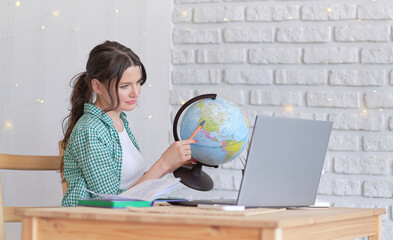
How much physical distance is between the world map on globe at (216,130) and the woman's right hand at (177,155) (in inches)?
0.8

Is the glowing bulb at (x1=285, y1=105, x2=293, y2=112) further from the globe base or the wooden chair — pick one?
the wooden chair

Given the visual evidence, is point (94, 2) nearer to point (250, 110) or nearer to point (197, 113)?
point (250, 110)

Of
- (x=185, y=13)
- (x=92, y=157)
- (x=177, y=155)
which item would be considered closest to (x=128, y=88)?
(x=92, y=157)

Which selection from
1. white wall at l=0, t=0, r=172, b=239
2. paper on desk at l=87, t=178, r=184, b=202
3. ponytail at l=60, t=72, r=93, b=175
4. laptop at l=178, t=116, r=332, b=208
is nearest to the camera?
laptop at l=178, t=116, r=332, b=208

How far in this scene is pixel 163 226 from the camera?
1351 millimetres

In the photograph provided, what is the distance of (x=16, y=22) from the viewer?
2.91 meters

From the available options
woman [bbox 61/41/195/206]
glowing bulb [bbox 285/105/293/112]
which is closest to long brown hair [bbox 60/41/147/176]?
woman [bbox 61/41/195/206]

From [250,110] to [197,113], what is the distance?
99cm

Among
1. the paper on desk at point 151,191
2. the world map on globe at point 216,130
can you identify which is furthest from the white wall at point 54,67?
the paper on desk at point 151,191

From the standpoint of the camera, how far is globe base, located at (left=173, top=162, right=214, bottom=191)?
200 centimetres

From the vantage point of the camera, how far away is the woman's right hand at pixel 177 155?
1.97 metres

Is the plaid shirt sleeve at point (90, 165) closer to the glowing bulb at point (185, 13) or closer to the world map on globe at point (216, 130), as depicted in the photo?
the world map on globe at point (216, 130)

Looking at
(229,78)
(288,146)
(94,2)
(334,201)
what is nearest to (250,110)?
(229,78)

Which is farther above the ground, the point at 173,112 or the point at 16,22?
the point at 16,22
